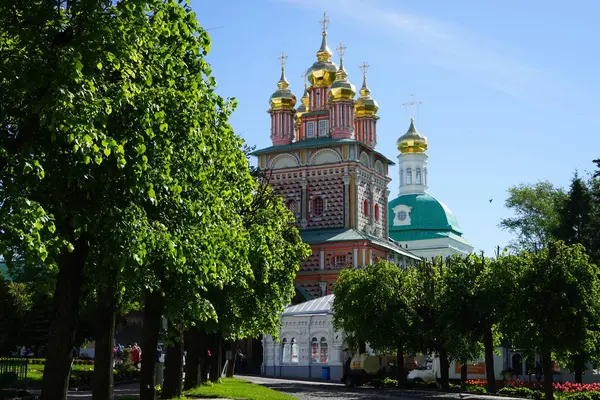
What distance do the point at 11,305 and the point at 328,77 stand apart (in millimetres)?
37501

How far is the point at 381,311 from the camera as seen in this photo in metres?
36.2

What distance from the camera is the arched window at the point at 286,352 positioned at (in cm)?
5234

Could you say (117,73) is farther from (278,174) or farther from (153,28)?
(278,174)

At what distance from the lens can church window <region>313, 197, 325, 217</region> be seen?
67.7 metres

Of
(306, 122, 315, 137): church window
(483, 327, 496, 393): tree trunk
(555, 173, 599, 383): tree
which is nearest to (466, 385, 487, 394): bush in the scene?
(483, 327, 496, 393): tree trunk

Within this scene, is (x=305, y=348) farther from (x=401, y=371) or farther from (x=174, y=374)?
(x=174, y=374)

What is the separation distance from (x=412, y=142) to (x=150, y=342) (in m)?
75.9

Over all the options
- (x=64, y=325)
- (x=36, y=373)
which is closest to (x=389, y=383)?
(x=36, y=373)

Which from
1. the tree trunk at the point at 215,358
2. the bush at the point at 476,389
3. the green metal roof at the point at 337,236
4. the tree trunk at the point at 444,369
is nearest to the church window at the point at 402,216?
the green metal roof at the point at 337,236

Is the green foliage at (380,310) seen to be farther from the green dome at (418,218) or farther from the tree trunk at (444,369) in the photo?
the green dome at (418,218)

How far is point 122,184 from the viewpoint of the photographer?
12383 mm

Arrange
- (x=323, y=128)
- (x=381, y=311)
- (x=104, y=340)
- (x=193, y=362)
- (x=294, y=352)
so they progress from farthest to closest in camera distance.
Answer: (x=323, y=128), (x=294, y=352), (x=381, y=311), (x=193, y=362), (x=104, y=340)

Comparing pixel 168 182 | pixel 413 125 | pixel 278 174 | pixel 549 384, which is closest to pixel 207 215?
pixel 168 182

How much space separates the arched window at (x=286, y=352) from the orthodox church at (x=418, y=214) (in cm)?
3465
